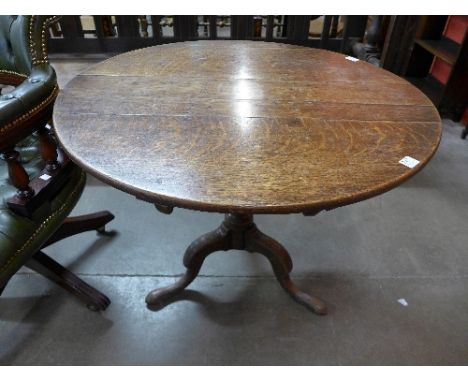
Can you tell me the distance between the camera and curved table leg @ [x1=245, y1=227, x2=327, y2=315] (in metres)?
1.33

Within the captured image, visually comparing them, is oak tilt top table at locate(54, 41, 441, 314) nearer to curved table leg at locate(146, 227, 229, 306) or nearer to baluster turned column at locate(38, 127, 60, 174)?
curved table leg at locate(146, 227, 229, 306)

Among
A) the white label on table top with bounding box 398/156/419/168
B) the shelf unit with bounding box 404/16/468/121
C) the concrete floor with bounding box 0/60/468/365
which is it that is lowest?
the concrete floor with bounding box 0/60/468/365

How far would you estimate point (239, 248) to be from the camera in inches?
53.9

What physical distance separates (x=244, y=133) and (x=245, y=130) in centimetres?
2

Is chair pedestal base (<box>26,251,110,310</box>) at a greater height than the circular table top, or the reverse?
the circular table top

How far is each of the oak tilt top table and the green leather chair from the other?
0.29ft

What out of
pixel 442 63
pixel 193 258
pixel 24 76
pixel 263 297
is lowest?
pixel 263 297

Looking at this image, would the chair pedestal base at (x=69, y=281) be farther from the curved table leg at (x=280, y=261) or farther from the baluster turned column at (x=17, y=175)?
the curved table leg at (x=280, y=261)

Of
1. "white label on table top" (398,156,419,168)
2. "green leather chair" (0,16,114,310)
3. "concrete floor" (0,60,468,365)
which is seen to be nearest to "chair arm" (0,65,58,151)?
"green leather chair" (0,16,114,310)

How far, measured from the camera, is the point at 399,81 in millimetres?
1161

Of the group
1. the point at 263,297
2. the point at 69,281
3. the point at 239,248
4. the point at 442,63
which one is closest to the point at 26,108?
the point at 69,281

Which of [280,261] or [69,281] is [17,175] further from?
[280,261]

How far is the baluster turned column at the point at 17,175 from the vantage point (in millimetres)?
919
